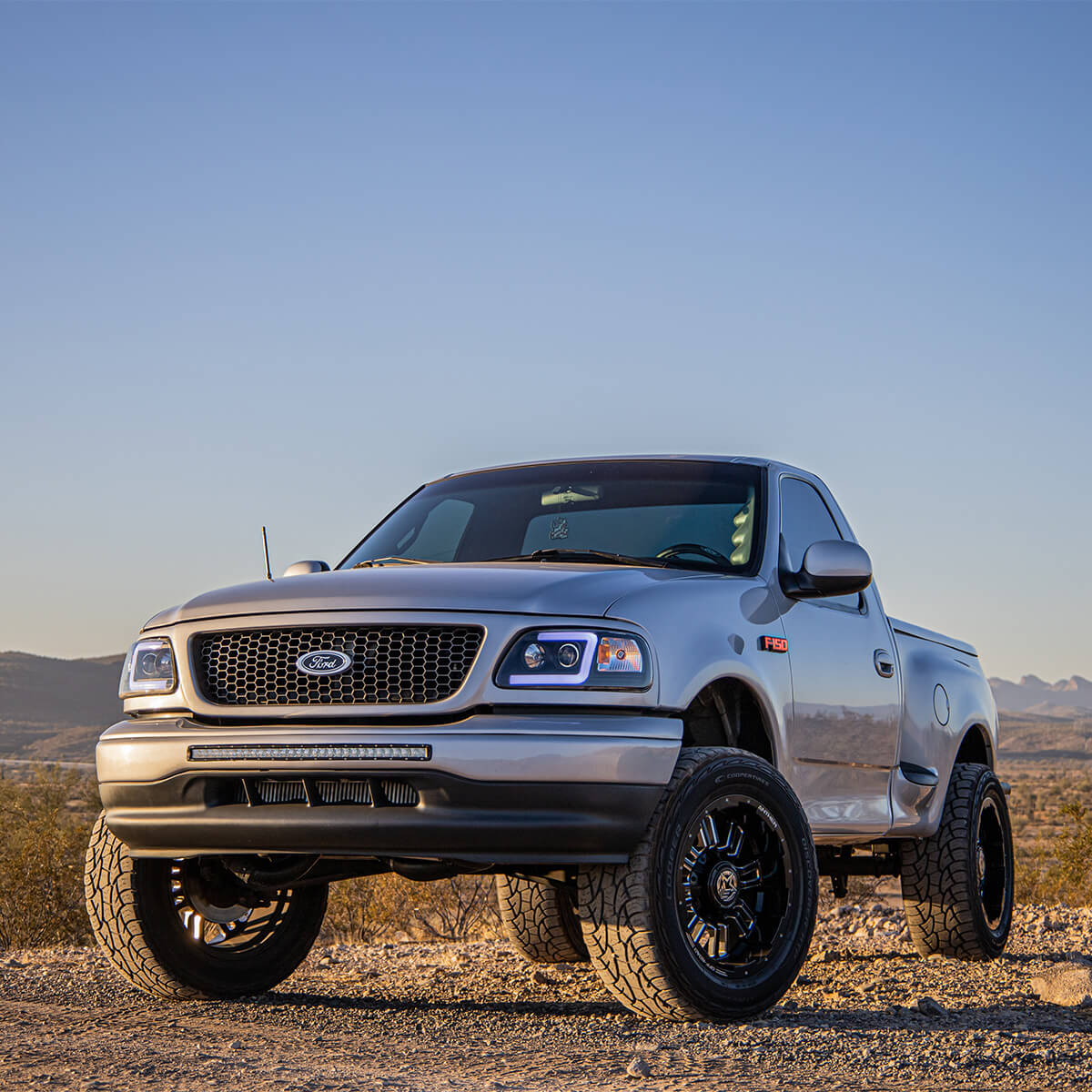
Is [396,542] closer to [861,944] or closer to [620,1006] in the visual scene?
[620,1006]

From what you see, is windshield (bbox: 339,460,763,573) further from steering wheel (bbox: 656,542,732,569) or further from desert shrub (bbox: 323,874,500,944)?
desert shrub (bbox: 323,874,500,944)

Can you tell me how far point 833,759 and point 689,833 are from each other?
5.52 ft

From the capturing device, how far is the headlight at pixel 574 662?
491 cm

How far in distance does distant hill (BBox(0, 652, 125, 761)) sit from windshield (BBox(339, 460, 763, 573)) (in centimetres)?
9236

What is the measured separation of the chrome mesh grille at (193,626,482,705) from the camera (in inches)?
195

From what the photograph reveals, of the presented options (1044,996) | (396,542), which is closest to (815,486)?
(396,542)

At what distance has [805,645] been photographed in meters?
6.38

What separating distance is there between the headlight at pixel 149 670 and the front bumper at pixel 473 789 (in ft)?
1.53

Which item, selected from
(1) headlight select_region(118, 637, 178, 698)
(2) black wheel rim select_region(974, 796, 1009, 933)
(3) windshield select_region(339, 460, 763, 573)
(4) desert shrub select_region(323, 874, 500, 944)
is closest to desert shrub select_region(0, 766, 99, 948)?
(4) desert shrub select_region(323, 874, 500, 944)

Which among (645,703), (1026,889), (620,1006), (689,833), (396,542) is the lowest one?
(1026,889)

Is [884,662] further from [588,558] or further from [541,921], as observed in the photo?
[541,921]

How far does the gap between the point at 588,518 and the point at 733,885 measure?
202 centimetres

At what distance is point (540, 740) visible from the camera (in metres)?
4.80

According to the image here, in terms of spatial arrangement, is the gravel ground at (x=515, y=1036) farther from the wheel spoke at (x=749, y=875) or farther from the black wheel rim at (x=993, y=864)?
the black wheel rim at (x=993, y=864)
